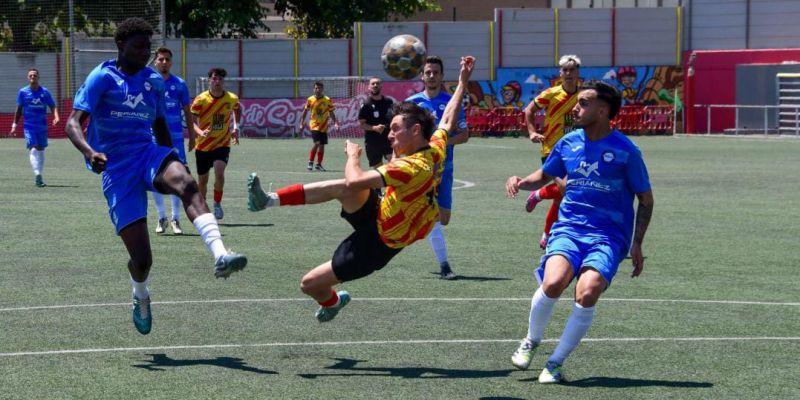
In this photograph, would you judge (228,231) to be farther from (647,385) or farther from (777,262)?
(647,385)

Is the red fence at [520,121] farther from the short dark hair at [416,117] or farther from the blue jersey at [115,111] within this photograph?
the short dark hair at [416,117]

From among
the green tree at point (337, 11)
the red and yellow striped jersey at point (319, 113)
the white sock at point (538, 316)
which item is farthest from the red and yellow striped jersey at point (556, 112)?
the green tree at point (337, 11)

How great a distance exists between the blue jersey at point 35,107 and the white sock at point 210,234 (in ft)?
59.1

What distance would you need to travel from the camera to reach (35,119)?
26234 mm

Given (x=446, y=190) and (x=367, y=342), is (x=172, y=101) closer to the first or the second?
(x=446, y=190)

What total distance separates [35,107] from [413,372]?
66.6 feet

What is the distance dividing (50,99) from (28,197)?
5928 mm

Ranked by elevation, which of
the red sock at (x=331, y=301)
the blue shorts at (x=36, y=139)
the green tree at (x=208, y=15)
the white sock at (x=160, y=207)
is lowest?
the white sock at (x=160, y=207)

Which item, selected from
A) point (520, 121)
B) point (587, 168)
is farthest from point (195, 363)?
point (520, 121)

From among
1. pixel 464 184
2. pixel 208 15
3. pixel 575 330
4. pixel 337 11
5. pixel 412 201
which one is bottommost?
pixel 464 184

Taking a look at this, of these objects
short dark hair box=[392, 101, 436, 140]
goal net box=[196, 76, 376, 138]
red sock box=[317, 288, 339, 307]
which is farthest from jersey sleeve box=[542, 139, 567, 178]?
goal net box=[196, 76, 376, 138]

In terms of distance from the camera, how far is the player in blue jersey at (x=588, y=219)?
7945 mm

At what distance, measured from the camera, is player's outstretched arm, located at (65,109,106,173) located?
855cm

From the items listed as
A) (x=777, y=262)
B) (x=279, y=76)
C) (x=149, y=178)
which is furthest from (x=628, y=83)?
(x=149, y=178)
